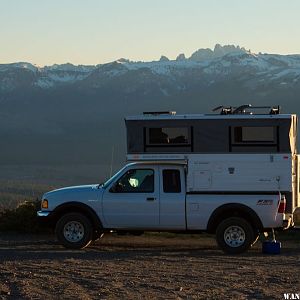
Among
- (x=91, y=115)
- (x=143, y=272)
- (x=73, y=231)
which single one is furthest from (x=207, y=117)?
(x=91, y=115)

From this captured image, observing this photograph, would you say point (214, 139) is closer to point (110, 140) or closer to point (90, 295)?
point (90, 295)

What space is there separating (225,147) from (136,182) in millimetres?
1890

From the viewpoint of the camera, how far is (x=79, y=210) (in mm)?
16359

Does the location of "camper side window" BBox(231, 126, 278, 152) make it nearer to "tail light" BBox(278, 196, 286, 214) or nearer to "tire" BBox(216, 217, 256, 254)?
"tail light" BBox(278, 196, 286, 214)

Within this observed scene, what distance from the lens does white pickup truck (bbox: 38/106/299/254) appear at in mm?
15602

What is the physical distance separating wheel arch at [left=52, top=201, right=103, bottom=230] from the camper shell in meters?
1.41

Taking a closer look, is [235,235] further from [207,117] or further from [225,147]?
[207,117]

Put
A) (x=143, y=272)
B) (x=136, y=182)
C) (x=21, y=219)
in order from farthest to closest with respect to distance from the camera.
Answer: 1. (x=21, y=219)
2. (x=136, y=182)
3. (x=143, y=272)

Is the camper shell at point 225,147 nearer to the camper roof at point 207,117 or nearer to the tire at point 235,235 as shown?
the camper roof at point 207,117

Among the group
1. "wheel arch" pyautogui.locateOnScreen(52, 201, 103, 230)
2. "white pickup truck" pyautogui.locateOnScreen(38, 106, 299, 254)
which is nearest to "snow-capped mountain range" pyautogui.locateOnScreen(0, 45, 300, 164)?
"wheel arch" pyautogui.locateOnScreen(52, 201, 103, 230)

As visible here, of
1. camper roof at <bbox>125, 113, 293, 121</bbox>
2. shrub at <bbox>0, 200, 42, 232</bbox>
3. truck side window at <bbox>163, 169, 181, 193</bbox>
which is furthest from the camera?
shrub at <bbox>0, 200, 42, 232</bbox>

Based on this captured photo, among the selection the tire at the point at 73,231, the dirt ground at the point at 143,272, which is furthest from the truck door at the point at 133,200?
the dirt ground at the point at 143,272

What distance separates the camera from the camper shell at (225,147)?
51.1 ft

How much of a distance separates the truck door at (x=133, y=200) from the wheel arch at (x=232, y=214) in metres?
1.06
